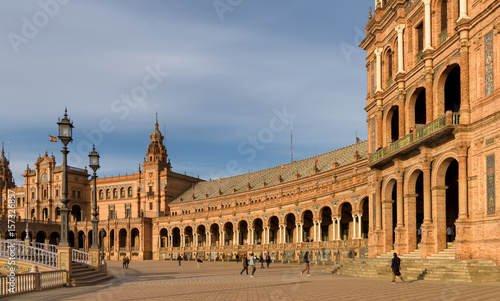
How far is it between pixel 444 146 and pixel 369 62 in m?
13.2

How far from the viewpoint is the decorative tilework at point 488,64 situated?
2481 centimetres

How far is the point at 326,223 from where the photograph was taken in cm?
6003

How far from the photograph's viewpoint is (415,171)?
104 ft

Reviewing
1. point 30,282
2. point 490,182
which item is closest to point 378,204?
point 490,182

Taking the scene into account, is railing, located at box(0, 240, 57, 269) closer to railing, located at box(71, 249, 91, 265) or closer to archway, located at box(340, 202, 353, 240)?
railing, located at box(71, 249, 91, 265)

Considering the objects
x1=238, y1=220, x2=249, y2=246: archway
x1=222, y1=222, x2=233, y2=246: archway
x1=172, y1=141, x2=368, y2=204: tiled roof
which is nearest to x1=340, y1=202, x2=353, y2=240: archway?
x1=172, y1=141, x2=368, y2=204: tiled roof

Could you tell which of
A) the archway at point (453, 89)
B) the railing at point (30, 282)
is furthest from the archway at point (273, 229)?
the railing at point (30, 282)

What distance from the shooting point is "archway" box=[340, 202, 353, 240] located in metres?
54.1

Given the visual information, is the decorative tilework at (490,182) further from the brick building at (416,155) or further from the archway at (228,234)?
the archway at (228,234)

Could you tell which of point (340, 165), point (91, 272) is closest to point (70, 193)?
point (340, 165)

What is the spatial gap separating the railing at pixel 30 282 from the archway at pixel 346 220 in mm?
34173

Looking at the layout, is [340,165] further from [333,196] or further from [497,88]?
[497,88]

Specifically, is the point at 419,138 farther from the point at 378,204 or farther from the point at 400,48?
the point at 378,204

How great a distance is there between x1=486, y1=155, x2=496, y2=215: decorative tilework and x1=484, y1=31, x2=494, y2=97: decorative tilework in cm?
320
